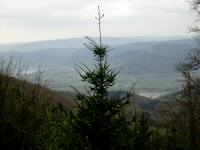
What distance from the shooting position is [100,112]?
12.2m

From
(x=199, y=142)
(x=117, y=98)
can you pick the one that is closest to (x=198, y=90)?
(x=117, y=98)

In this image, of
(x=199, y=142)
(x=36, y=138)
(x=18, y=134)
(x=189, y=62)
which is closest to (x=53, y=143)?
(x=36, y=138)

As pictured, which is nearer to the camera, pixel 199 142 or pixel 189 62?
pixel 189 62

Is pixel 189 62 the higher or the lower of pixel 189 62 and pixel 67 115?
the higher

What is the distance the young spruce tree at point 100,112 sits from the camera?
12.2 m

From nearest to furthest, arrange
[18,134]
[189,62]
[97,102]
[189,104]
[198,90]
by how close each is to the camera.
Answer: [97,102] → [18,134] → [189,62] → [198,90] → [189,104]

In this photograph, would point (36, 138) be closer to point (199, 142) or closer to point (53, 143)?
point (53, 143)

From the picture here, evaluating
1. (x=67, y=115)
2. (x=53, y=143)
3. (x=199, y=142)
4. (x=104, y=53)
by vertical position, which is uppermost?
(x=104, y=53)

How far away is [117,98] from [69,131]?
5.67 feet

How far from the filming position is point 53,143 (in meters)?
13.1

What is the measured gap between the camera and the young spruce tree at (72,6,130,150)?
40.0 ft

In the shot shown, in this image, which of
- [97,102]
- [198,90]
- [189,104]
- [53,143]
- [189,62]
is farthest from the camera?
[189,104]

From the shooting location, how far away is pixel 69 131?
1246 cm

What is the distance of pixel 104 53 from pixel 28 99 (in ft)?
11.6
